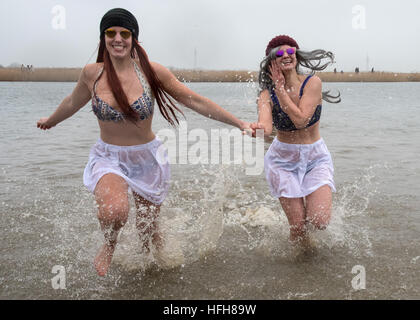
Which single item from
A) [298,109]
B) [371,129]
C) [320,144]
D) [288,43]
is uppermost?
[288,43]

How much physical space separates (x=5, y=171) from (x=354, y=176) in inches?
271

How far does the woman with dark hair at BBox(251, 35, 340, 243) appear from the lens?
4738 millimetres

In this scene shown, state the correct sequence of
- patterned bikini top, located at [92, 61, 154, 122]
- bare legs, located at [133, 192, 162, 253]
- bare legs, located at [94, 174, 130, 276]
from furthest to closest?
1. bare legs, located at [133, 192, 162, 253]
2. patterned bikini top, located at [92, 61, 154, 122]
3. bare legs, located at [94, 174, 130, 276]

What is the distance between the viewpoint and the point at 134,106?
13.3 feet

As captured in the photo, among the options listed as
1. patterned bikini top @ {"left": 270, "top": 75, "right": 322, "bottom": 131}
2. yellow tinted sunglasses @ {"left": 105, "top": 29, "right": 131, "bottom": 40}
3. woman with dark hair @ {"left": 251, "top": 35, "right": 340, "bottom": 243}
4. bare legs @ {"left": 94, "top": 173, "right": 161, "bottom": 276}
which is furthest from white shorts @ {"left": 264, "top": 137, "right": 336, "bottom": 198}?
yellow tinted sunglasses @ {"left": 105, "top": 29, "right": 131, "bottom": 40}

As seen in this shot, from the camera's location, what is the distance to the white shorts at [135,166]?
4.12m

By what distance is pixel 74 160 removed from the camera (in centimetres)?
1036

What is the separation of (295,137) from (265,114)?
455mm

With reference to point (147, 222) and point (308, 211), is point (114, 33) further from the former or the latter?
point (308, 211)

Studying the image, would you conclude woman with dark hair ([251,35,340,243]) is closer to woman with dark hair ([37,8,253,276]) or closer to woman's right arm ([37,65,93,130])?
woman with dark hair ([37,8,253,276])

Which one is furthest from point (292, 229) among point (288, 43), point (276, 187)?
point (288, 43)

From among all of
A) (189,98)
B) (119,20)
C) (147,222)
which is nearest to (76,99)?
(119,20)

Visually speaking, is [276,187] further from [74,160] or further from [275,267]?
[74,160]

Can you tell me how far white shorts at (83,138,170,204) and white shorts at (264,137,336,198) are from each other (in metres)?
1.24
